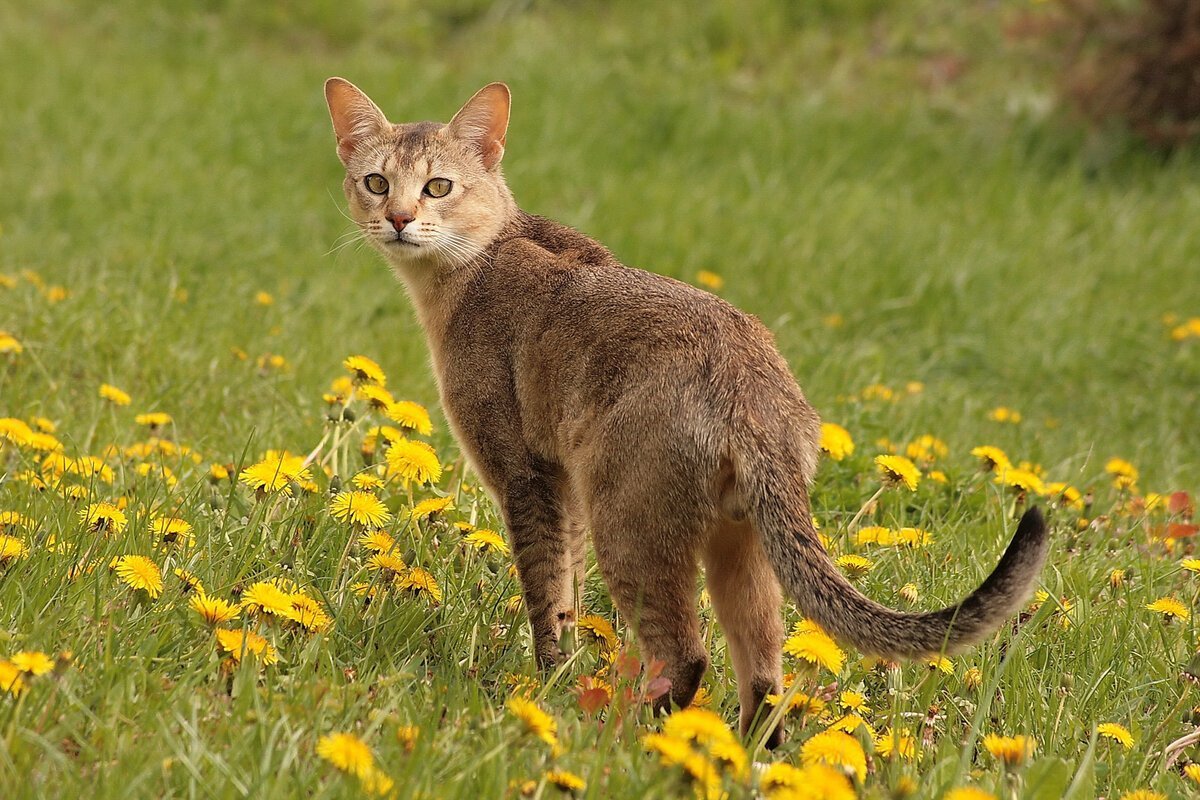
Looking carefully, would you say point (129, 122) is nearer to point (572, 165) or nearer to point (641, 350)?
point (572, 165)

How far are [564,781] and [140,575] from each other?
1161 millimetres

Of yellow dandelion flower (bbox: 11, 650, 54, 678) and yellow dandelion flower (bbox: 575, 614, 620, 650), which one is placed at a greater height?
yellow dandelion flower (bbox: 11, 650, 54, 678)

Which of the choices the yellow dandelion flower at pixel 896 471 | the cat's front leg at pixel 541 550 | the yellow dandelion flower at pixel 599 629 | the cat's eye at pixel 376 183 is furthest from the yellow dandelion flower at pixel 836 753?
the cat's eye at pixel 376 183

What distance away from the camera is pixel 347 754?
2.44 m

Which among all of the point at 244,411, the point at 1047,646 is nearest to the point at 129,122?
the point at 244,411

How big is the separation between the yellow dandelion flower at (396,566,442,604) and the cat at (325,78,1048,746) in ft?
0.88

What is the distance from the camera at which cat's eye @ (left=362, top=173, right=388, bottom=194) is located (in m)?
4.36

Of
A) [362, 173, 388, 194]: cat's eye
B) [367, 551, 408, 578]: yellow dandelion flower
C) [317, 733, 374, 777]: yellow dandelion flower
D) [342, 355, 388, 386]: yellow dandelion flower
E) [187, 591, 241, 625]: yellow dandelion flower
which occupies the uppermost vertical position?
[362, 173, 388, 194]: cat's eye

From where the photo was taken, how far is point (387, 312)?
7.07m

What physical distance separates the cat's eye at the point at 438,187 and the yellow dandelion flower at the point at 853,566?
1621 millimetres

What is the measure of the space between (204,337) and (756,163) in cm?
481

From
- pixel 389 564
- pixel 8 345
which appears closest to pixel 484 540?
pixel 389 564

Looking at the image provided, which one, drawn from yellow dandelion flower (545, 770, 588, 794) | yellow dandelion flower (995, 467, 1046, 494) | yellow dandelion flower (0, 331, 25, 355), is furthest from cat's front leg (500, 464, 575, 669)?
yellow dandelion flower (0, 331, 25, 355)

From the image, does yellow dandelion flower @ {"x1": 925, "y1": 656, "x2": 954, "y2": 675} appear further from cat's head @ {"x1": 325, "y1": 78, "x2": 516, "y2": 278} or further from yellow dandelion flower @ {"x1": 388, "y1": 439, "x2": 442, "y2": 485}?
cat's head @ {"x1": 325, "y1": 78, "x2": 516, "y2": 278}
